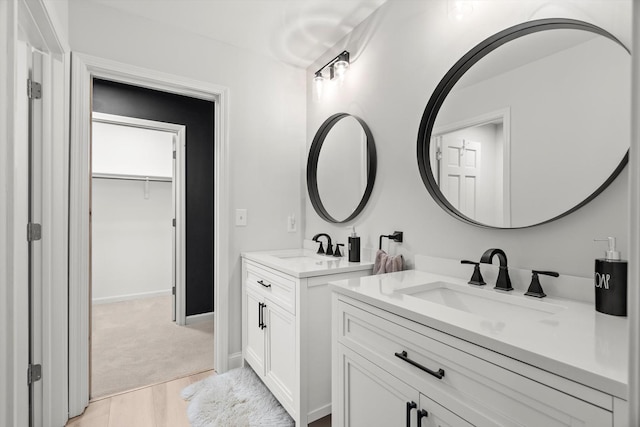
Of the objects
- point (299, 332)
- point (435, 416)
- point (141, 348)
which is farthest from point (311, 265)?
point (141, 348)

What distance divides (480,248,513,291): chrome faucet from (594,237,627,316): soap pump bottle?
0.99 feet

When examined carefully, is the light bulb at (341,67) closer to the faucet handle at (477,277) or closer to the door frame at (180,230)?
the faucet handle at (477,277)

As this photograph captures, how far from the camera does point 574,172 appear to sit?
1105mm

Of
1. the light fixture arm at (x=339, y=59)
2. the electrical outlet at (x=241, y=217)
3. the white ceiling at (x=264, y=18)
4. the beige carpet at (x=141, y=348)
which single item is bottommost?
the beige carpet at (x=141, y=348)

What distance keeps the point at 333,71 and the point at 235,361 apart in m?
2.20

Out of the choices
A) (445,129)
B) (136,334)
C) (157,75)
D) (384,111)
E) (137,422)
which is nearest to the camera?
(445,129)

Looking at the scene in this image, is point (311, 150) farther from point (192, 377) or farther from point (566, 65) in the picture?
point (192, 377)

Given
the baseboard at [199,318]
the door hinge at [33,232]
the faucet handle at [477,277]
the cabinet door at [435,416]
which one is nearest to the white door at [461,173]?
the faucet handle at [477,277]

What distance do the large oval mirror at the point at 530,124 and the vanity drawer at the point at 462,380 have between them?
648 mm

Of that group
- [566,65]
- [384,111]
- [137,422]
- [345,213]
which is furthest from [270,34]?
[137,422]

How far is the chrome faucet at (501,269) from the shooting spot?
1218mm

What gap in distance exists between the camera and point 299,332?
1.58m

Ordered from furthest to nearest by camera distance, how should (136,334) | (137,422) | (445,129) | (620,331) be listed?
(136,334) → (137,422) → (445,129) → (620,331)

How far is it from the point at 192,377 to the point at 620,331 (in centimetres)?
233
